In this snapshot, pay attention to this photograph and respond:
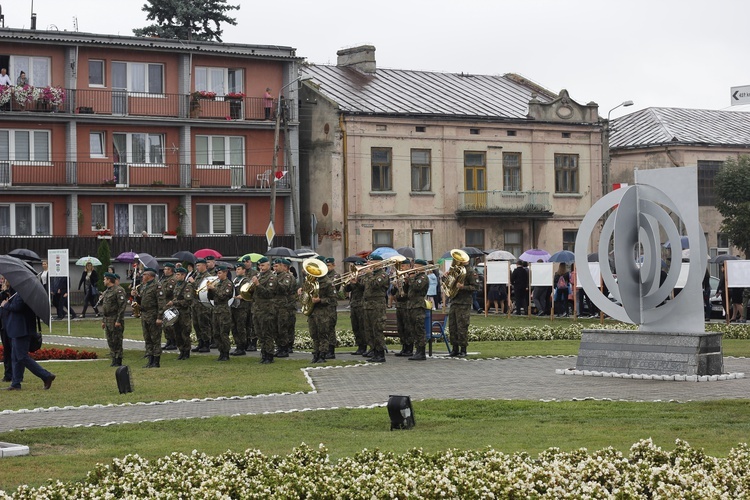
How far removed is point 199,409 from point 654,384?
7252mm

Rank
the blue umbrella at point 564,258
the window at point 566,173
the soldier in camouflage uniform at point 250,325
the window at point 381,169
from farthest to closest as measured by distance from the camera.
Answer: the window at point 566,173 → the window at point 381,169 → the blue umbrella at point 564,258 → the soldier in camouflage uniform at point 250,325

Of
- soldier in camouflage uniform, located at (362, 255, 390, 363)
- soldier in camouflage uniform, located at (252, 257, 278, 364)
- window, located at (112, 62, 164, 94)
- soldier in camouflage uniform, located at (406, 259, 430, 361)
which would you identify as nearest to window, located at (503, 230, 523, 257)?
window, located at (112, 62, 164, 94)

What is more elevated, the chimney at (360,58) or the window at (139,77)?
the chimney at (360,58)

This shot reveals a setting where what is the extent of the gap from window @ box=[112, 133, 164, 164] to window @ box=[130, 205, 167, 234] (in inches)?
82.1

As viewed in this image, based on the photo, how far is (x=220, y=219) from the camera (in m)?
56.8

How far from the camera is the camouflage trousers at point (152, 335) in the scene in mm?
24672

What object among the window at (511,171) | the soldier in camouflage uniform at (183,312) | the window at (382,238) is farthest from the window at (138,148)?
the soldier in camouflage uniform at (183,312)

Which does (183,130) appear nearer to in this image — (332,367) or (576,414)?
(332,367)

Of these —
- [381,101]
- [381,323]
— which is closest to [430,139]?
[381,101]

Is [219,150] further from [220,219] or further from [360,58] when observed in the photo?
[360,58]

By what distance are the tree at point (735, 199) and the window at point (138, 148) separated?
2886 cm

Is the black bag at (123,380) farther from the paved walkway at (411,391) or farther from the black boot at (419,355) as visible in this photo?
the black boot at (419,355)

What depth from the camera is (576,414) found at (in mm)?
15477

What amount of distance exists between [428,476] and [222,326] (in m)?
16.3
